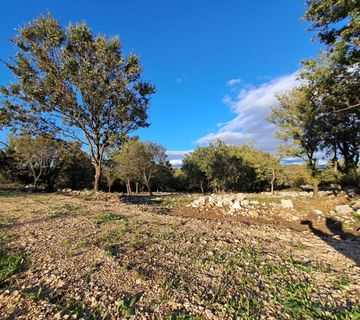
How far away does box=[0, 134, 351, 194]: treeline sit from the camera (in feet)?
88.0

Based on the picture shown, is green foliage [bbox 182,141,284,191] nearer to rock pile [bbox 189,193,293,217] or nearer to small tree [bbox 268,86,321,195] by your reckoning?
small tree [bbox 268,86,321,195]

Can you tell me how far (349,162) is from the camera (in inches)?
709

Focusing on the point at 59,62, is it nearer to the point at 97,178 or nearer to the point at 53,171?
the point at 97,178

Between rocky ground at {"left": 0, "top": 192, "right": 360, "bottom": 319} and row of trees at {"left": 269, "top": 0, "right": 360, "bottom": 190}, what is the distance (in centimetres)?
658

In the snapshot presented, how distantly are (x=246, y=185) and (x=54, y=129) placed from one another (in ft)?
116

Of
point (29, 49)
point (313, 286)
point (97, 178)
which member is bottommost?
point (313, 286)

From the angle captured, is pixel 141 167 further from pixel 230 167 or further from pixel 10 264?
pixel 10 264

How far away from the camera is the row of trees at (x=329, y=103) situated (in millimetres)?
8492

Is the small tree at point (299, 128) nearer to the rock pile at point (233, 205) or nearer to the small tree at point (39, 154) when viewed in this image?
the rock pile at point (233, 205)

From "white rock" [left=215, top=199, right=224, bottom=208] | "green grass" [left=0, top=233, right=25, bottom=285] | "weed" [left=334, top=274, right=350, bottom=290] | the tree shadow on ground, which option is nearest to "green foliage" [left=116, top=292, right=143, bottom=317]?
"green grass" [left=0, top=233, right=25, bottom=285]

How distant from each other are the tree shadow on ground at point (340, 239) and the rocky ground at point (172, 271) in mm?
29

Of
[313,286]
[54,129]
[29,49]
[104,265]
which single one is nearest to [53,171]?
[54,129]

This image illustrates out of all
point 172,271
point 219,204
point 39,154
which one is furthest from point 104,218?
point 39,154

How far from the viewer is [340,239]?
20.0 feet
